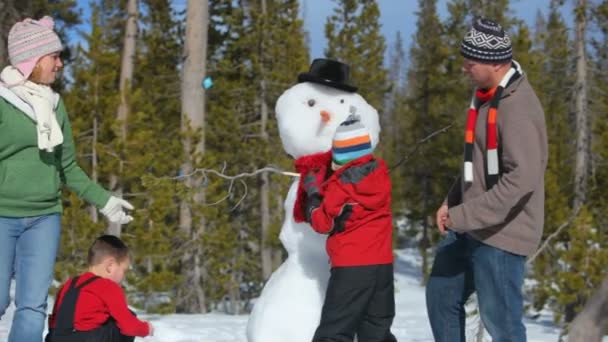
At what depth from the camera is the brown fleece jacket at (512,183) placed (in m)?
2.82

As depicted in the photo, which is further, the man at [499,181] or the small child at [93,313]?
the small child at [93,313]

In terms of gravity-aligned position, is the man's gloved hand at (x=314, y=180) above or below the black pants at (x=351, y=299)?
above

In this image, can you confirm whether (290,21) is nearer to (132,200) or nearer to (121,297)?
(132,200)

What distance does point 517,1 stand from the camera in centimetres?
2094

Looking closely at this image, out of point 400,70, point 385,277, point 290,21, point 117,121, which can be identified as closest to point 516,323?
point 385,277

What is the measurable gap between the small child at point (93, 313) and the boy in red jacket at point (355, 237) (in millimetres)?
968

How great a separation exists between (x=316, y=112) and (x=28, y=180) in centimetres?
153

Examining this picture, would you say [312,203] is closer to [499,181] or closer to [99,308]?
[499,181]

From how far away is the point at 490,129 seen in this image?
115 inches

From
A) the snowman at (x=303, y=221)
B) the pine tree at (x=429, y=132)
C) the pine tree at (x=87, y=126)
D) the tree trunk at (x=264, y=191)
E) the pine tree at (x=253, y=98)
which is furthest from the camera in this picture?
the pine tree at (x=429, y=132)

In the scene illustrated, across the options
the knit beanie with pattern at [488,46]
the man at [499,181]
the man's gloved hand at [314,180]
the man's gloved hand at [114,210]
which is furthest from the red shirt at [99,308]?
the knit beanie with pattern at [488,46]

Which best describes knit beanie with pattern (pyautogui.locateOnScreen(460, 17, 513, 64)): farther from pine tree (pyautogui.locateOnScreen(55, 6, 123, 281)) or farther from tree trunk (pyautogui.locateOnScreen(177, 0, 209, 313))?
pine tree (pyautogui.locateOnScreen(55, 6, 123, 281))

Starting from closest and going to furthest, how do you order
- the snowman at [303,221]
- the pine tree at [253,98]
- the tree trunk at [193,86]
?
1. the snowman at [303,221]
2. the tree trunk at [193,86]
3. the pine tree at [253,98]

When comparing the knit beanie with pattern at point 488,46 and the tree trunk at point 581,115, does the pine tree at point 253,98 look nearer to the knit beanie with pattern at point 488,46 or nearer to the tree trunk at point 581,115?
the tree trunk at point 581,115
